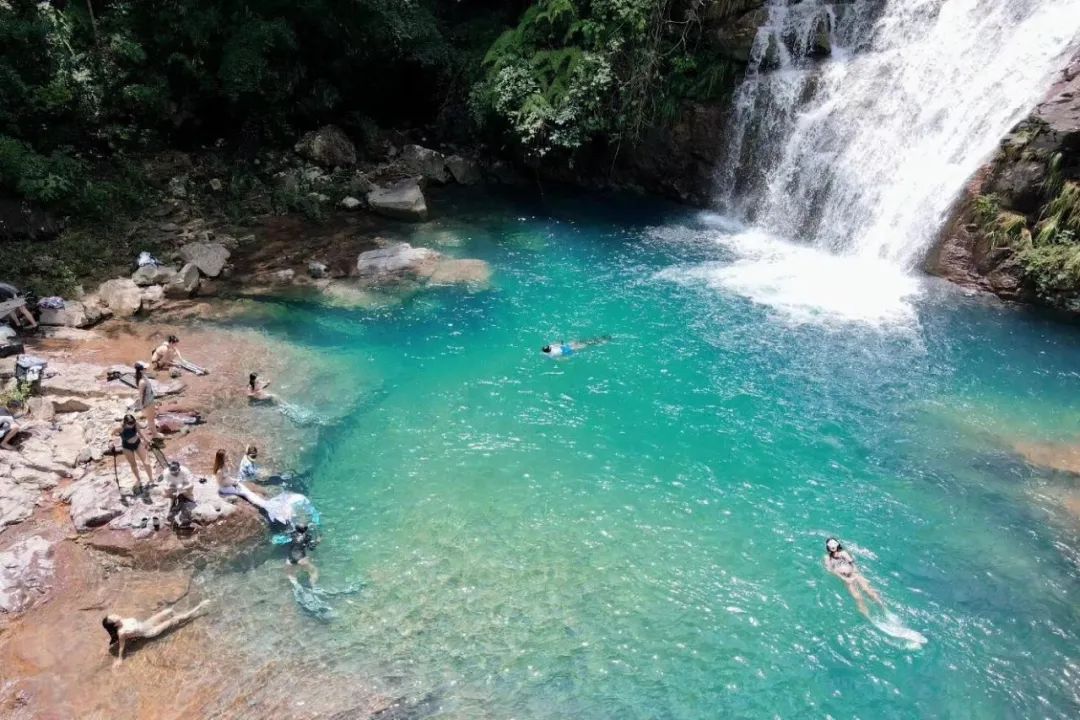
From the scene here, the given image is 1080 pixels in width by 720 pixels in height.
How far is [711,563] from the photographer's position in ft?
35.6

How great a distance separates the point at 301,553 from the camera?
35.8 feet

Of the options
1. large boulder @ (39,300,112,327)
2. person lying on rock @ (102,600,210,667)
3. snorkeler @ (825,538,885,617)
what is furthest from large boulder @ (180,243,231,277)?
snorkeler @ (825,538,885,617)

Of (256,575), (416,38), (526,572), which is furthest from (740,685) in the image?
(416,38)

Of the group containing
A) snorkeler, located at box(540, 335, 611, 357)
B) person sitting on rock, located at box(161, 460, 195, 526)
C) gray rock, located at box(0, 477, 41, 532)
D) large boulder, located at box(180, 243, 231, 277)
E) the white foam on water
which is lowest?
gray rock, located at box(0, 477, 41, 532)

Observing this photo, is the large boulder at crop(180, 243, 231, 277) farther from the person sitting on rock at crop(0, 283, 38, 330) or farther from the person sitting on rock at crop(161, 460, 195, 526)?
the person sitting on rock at crop(161, 460, 195, 526)

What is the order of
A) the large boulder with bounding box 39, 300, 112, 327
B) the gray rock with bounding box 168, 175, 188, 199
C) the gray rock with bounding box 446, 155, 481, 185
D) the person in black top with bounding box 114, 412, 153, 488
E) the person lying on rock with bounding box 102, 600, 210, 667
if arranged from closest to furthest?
the person lying on rock with bounding box 102, 600, 210, 667 → the person in black top with bounding box 114, 412, 153, 488 → the large boulder with bounding box 39, 300, 112, 327 → the gray rock with bounding box 168, 175, 188, 199 → the gray rock with bounding box 446, 155, 481, 185

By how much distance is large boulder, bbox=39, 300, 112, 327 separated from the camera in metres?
16.3

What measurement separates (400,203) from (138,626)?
16.4 metres

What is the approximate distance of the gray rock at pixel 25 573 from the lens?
9766 millimetres

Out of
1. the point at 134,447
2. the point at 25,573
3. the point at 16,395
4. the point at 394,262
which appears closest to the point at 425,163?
the point at 394,262

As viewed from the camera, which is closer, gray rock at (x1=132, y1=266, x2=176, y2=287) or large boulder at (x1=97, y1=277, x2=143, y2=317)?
large boulder at (x1=97, y1=277, x2=143, y2=317)

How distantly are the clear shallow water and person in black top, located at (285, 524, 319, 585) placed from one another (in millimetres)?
190

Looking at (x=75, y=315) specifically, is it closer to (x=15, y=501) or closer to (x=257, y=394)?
(x=257, y=394)

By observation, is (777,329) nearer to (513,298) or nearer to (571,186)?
(513,298)
